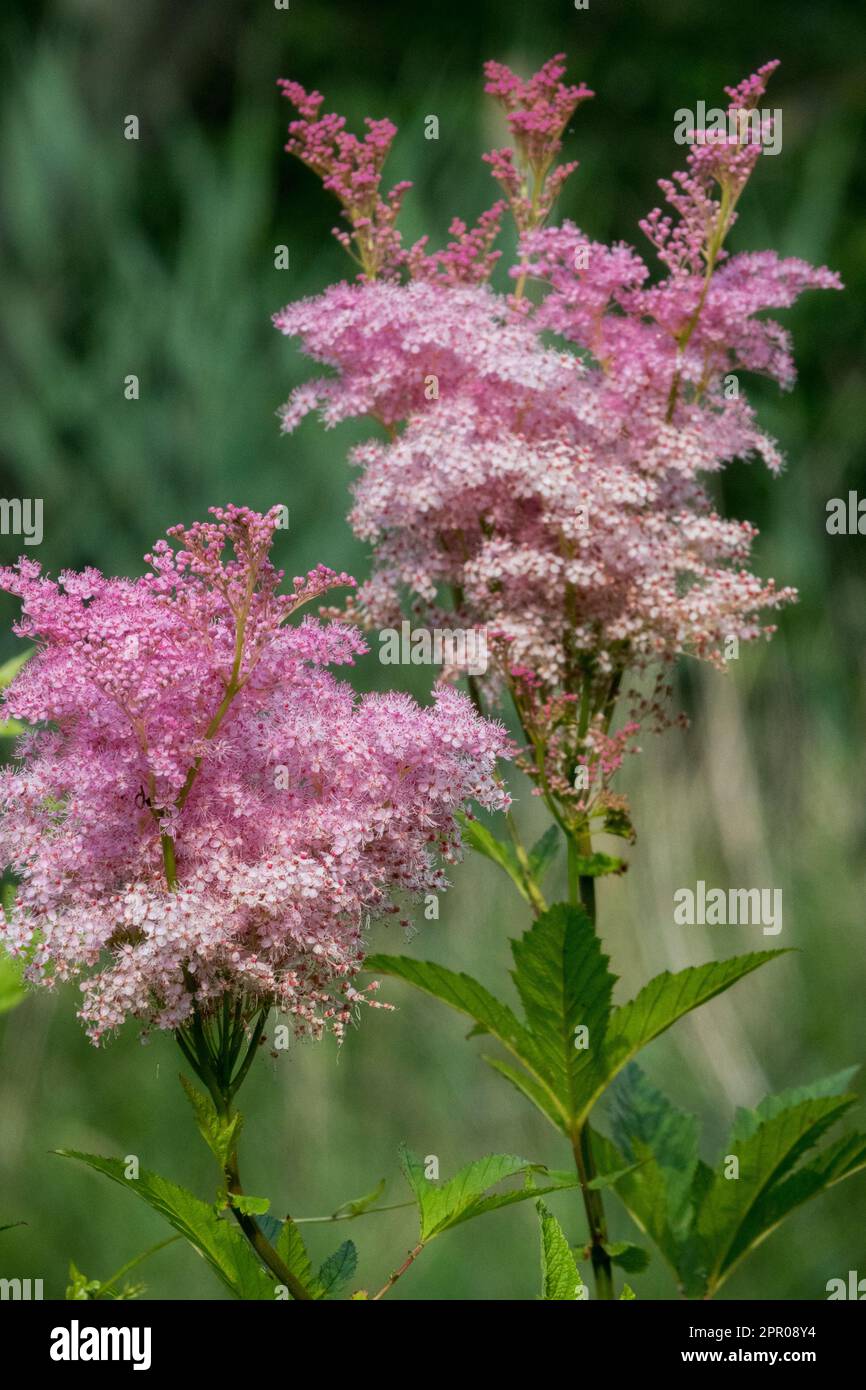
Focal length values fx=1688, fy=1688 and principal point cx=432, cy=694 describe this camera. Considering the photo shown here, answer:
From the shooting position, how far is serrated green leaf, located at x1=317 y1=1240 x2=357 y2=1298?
112cm

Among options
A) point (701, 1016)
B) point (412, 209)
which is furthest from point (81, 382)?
point (701, 1016)

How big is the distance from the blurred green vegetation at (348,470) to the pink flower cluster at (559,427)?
1.86 ft

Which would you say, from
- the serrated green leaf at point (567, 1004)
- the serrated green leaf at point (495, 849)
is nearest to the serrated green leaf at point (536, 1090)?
the serrated green leaf at point (567, 1004)

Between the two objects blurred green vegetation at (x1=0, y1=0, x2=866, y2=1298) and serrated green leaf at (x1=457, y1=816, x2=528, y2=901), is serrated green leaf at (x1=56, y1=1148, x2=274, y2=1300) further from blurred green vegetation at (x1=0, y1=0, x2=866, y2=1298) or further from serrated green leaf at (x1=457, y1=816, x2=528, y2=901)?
blurred green vegetation at (x1=0, y1=0, x2=866, y2=1298)

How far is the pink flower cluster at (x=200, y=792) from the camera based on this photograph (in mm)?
Answer: 1007

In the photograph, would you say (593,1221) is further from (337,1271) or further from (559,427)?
(559,427)

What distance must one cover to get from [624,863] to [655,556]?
265 millimetres

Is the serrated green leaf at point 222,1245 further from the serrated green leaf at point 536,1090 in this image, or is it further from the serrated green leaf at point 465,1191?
the serrated green leaf at point 536,1090

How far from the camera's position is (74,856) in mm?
1028

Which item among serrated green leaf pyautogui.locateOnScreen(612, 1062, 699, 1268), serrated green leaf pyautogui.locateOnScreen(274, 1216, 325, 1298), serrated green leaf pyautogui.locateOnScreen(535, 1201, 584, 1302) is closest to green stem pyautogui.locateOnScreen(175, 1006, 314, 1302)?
serrated green leaf pyautogui.locateOnScreen(274, 1216, 325, 1298)

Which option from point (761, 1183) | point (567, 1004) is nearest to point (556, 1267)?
point (567, 1004)

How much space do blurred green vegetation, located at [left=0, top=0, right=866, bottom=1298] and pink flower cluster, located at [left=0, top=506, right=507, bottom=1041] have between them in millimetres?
663

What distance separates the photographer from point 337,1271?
1128mm

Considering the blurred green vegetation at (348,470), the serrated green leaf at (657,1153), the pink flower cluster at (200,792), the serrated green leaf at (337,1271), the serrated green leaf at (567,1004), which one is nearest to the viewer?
the pink flower cluster at (200,792)
